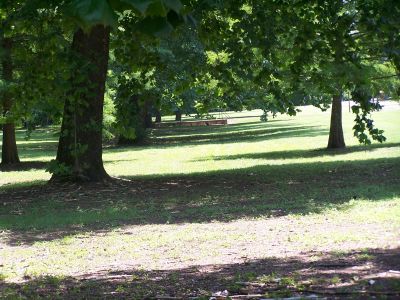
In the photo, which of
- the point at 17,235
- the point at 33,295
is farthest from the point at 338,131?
the point at 33,295

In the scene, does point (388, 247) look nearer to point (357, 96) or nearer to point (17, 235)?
point (357, 96)

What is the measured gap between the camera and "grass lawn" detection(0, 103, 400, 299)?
5.83 metres

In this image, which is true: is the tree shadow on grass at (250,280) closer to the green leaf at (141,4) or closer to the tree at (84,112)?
the green leaf at (141,4)

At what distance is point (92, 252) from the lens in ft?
26.4

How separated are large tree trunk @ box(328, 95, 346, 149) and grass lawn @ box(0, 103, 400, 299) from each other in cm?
530

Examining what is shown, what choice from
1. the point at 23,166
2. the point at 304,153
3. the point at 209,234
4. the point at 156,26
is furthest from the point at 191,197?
the point at 23,166

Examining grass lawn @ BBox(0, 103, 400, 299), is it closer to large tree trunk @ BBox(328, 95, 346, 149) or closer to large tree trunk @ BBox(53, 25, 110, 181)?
large tree trunk @ BBox(53, 25, 110, 181)

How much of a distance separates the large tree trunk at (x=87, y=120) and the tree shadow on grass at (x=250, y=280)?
805 centimetres

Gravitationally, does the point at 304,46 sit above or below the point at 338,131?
above

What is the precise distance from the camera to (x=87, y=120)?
15500mm

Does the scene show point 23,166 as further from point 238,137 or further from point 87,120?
point 238,137

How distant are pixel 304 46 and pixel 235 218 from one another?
12.5 ft

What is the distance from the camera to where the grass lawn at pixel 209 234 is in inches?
229

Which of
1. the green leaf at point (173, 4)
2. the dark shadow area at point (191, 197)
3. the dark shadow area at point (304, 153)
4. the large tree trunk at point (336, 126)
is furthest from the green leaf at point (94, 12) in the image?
the large tree trunk at point (336, 126)
